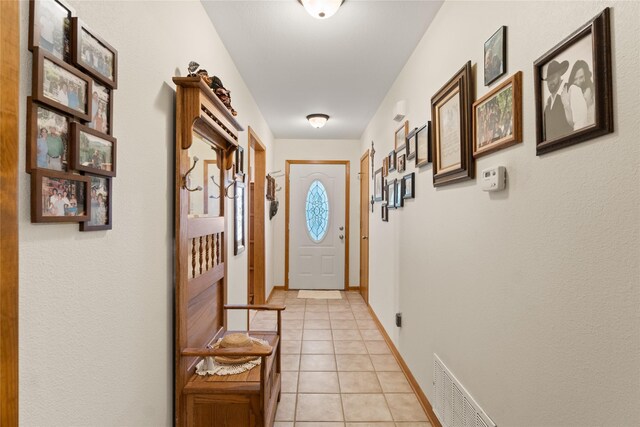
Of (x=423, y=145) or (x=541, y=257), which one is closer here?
(x=541, y=257)

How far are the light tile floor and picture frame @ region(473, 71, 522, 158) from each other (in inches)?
67.0

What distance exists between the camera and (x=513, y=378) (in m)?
1.33

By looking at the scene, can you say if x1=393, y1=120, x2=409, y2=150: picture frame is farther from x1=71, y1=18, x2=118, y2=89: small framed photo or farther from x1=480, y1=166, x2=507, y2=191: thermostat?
x1=71, y1=18, x2=118, y2=89: small framed photo

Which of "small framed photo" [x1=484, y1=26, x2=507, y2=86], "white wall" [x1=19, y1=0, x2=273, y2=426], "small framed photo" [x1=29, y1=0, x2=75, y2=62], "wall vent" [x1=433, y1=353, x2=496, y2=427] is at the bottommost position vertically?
"wall vent" [x1=433, y1=353, x2=496, y2=427]

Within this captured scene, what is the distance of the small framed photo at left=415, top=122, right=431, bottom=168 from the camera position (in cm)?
228

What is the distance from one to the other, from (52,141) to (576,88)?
53.7 inches

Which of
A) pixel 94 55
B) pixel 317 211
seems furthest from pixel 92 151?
pixel 317 211

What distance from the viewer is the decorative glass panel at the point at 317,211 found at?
591cm

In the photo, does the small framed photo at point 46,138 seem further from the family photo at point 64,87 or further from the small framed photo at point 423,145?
the small framed photo at point 423,145

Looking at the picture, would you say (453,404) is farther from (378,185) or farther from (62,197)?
(378,185)

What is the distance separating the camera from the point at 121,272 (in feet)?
3.95

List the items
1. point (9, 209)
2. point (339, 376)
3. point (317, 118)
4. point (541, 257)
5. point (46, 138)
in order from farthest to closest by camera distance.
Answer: point (317, 118) → point (339, 376) → point (541, 257) → point (46, 138) → point (9, 209)

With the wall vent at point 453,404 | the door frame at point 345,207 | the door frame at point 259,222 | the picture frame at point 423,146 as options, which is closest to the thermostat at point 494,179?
the picture frame at point 423,146

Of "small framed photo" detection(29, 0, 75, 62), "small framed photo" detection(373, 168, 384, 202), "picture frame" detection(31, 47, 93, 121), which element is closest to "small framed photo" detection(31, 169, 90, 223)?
"picture frame" detection(31, 47, 93, 121)
